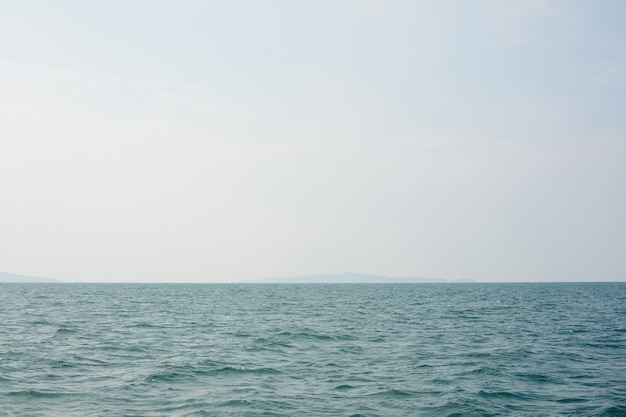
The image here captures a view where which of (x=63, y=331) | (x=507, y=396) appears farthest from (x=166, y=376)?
(x=63, y=331)

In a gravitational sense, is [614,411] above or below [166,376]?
above

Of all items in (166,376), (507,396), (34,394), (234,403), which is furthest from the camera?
(166,376)

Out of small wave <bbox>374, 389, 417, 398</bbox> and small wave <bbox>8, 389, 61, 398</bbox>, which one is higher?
small wave <bbox>374, 389, 417, 398</bbox>

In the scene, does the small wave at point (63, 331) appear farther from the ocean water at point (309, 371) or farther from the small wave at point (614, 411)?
the small wave at point (614, 411)

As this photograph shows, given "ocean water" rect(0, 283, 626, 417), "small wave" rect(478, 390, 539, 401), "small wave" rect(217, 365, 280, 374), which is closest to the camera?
"ocean water" rect(0, 283, 626, 417)

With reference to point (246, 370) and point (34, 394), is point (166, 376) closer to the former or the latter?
point (246, 370)

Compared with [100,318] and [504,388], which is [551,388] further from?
[100,318]

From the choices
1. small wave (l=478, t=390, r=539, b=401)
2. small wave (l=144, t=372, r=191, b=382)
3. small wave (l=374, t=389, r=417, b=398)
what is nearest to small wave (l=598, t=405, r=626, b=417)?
small wave (l=478, t=390, r=539, b=401)

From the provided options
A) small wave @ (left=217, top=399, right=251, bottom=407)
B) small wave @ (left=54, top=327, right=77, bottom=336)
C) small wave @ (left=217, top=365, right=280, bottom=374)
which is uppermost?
small wave @ (left=217, top=399, right=251, bottom=407)

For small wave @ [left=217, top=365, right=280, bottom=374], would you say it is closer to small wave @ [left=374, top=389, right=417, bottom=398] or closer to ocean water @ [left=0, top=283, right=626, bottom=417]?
ocean water @ [left=0, top=283, right=626, bottom=417]

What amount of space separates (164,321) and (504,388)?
35724mm

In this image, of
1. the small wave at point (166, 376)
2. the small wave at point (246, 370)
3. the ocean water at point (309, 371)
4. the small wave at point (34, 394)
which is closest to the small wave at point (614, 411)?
the ocean water at point (309, 371)

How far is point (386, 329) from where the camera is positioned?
43.5 metres

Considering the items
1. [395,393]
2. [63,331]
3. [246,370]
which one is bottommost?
[63,331]
